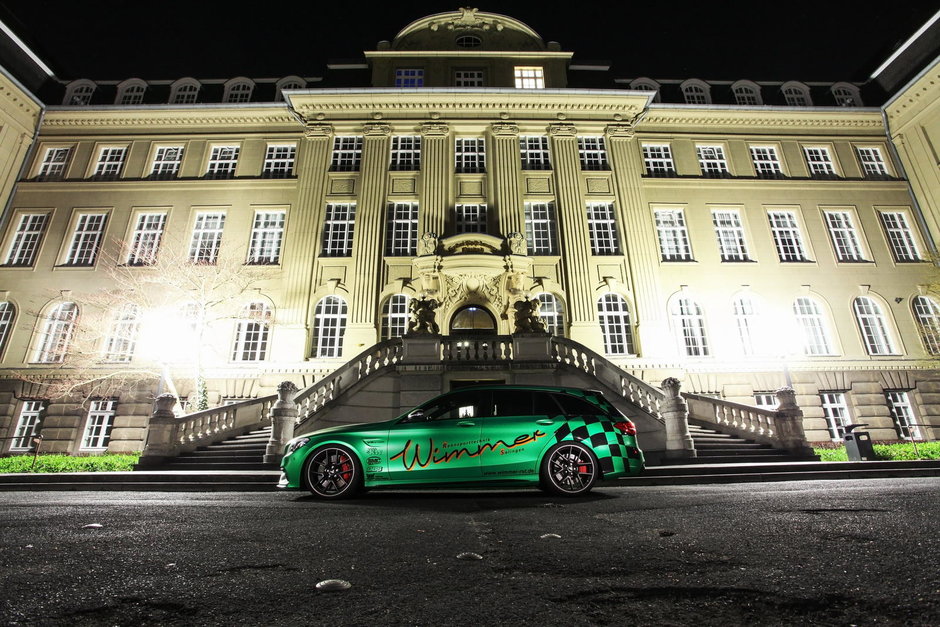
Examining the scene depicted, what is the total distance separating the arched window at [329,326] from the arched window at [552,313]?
8781mm

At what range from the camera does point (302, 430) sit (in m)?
12.2

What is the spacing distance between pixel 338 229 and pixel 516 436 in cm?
1793

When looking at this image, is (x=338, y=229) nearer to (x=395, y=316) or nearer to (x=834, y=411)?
(x=395, y=316)

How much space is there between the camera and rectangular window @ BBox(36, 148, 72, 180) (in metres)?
23.1

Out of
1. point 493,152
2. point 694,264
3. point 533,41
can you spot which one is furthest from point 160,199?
point 694,264

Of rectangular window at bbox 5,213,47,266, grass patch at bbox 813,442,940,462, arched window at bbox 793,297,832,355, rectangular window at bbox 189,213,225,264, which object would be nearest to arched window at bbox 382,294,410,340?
rectangular window at bbox 189,213,225,264

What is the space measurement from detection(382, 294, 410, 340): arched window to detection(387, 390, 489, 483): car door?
43.5 feet

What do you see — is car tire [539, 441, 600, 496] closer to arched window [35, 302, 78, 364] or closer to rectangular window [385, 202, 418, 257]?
rectangular window [385, 202, 418, 257]

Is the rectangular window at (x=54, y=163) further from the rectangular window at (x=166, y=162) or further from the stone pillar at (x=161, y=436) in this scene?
the stone pillar at (x=161, y=436)

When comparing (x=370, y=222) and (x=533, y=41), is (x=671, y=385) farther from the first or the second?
(x=533, y=41)

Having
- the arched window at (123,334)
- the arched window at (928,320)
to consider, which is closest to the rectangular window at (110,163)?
the arched window at (123,334)

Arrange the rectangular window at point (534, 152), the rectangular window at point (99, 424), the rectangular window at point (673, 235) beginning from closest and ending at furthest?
1. the rectangular window at point (99, 424)
2. the rectangular window at point (673, 235)
3. the rectangular window at point (534, 152)

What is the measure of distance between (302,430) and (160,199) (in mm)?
17417

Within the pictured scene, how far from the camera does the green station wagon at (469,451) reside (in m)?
6.06
